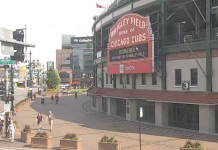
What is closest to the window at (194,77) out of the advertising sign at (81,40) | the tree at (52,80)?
A: the tree at (52,80)

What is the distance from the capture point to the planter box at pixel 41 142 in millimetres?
19734

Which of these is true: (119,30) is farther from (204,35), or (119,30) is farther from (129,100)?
(204,35)

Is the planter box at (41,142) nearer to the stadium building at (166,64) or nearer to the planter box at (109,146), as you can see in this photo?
the planter box at (109,146)

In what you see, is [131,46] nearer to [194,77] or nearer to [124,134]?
[194,77]

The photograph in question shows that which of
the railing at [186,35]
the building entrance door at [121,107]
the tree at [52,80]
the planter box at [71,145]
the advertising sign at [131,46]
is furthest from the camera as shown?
the tree at [52,80]

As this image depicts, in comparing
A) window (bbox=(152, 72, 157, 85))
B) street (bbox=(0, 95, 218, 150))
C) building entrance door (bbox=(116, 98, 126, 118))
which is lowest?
street (bbox=(0, 95, 218, 150))

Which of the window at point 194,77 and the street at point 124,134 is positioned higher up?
the window at point 194,77

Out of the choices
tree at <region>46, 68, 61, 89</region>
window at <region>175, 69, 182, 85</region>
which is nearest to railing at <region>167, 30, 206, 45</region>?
window at <region>175, 69, 182, 85</region>

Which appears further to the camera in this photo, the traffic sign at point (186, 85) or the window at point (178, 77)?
the window at point (178, 77)

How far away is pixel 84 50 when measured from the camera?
449 feet

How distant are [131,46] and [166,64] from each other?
15.9ft

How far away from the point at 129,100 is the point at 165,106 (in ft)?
17.3

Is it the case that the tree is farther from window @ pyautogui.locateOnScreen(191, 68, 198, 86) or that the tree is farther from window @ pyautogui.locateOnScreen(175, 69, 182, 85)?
window @ pyautogui.locateOnScreen(191, 68, 198, 86)

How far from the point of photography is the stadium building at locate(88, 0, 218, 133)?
79.9 feet
